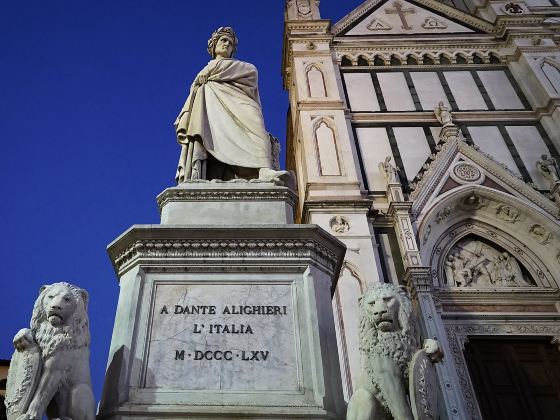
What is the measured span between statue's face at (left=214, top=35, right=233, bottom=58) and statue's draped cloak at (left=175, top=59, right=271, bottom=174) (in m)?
0.36

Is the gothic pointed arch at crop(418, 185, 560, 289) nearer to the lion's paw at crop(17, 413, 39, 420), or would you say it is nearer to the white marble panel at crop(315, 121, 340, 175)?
the white marble panel at crop(315, 121, 340, 175)

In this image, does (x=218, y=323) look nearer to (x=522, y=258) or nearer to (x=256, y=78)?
(x=256, y=78)

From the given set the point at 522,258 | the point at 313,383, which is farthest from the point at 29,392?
the point at 522,258

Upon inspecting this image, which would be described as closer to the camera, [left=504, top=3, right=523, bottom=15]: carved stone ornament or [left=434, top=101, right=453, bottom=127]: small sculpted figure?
[left=434, top=101, right=453, bottom=127]: small sculpted figure

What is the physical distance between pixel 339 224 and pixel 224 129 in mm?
6455

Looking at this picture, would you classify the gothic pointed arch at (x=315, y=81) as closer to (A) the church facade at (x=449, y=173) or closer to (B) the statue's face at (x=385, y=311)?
(A) the church facade at (x=449, y=173)

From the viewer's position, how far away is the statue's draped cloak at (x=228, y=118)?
5.74 m

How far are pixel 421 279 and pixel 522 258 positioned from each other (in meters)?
3.04

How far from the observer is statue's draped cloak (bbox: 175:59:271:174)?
18.8ft

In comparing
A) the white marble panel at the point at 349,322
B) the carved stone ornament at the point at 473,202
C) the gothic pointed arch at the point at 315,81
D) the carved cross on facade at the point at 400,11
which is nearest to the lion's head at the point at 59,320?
the white marble panel at the point at 349,322

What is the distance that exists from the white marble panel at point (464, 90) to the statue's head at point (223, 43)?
1062 cm

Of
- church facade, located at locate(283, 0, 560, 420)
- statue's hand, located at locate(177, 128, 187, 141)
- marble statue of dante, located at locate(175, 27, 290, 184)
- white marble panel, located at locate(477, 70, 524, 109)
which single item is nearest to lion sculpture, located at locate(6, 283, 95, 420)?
marble statue of dante, located at locate(175, 27, 290, 184)

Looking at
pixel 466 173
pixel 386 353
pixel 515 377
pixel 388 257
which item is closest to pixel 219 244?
pixel 386 353

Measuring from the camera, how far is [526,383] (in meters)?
10.5
